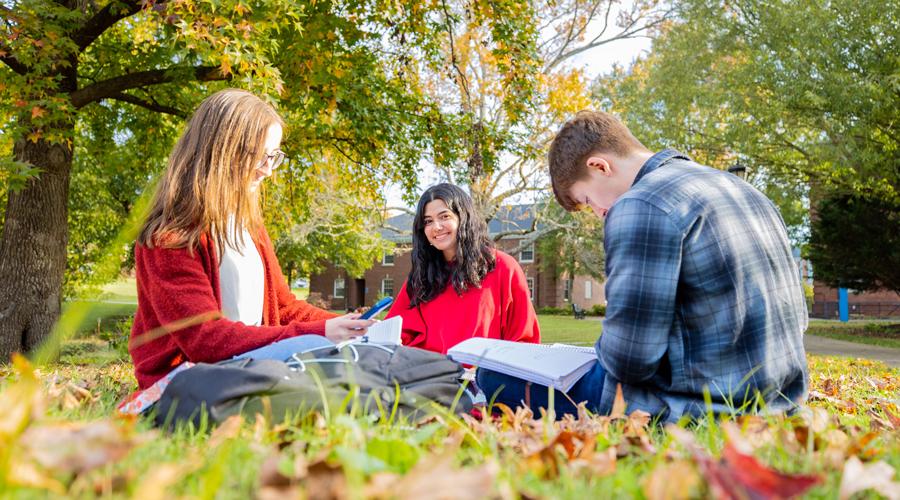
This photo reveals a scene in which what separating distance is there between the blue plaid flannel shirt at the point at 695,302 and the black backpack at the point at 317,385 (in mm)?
666

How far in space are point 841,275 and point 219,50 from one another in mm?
20776

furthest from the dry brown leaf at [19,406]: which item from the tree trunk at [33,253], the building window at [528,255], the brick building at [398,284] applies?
the building window at [528,255]

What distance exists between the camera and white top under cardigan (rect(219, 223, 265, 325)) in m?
2.79

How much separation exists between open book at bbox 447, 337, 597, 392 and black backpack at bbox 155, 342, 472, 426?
283mm

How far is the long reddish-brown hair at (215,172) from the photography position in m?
2.66

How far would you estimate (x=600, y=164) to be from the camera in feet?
8.84

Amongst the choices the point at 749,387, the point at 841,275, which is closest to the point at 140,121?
the point at 749,387

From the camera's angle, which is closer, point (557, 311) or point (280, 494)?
point (280, 494)

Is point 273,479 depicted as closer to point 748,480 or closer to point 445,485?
point 445,485

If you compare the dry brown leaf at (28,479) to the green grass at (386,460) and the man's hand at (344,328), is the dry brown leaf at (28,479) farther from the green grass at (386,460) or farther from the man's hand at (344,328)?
the man's hand at (344,328)

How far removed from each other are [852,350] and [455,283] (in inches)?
515

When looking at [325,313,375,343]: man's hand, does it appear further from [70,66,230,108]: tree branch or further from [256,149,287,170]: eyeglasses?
[70,66,230,108]: tree branch

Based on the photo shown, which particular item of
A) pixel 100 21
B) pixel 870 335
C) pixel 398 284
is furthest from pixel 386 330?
pixel 398 284

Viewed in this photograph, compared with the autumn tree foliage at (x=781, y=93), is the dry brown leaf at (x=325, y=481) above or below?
below
